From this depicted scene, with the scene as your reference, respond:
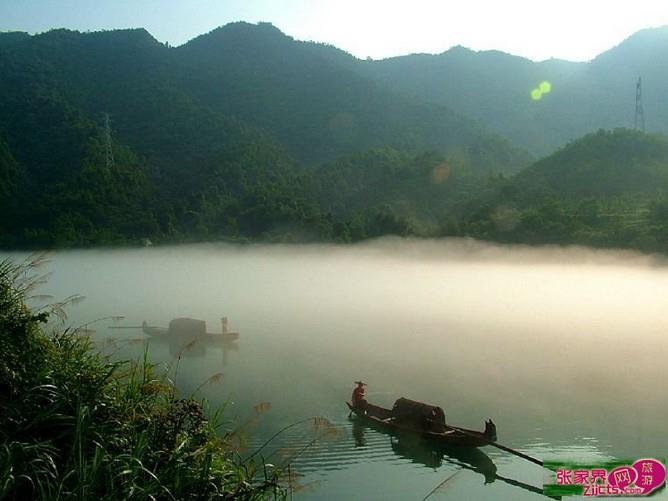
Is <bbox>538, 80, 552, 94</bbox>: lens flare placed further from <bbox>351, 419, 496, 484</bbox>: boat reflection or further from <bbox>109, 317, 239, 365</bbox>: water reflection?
<bbox>351, 419, 496, 484</bbox>: boat reflection

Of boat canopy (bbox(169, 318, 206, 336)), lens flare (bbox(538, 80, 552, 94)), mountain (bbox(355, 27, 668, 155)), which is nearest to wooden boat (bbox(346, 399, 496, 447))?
boat canopy (bbox(169, 318, 206, 336))

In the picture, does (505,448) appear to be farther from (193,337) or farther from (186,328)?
(186,328)

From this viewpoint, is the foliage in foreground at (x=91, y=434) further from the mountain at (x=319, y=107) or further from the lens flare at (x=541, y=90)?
the lens flare at (x=541, y=90)

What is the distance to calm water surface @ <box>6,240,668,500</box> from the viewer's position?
8.48 meters

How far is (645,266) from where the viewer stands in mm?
30547

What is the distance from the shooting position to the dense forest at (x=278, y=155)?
131 ft

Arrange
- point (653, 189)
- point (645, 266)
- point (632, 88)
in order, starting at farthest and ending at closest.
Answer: point (632, 88) < point (653, 189) < point (645, 266)

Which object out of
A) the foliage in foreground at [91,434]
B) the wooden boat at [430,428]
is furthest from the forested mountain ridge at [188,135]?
the foliage in foreground at [91,434]

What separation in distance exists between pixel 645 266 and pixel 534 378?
1979 centimetres

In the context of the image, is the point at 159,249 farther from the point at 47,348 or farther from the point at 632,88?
the point at 632,88

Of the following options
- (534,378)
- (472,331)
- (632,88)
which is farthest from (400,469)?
(632,88)

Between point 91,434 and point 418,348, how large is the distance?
545 inches

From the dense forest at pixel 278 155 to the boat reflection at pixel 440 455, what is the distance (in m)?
24.9

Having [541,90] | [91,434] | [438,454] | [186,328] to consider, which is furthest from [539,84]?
[91,434]
